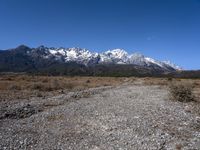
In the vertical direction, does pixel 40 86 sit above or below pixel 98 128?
above

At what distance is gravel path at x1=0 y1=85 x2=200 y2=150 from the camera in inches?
633

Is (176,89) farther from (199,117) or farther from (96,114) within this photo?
(96,114)

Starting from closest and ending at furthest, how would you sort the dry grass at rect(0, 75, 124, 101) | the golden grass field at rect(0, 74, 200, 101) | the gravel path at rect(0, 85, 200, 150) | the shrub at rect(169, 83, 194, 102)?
the gravel path at rect(0, 85, 200, 150) → the shrub at rect(169, 83, 194, 102) → the dry grass at rect(0, 75, 124, 101) → the golden grass field at rect(0, 74, 200, 101)

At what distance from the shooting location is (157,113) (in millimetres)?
25953

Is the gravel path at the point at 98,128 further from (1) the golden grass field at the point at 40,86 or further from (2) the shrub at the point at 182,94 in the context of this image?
(1) the golden grass field at the point at 40,86

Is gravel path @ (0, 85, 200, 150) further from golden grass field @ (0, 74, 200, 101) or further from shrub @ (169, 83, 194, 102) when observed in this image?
golden grass field @ (0, 74, 200, 101)

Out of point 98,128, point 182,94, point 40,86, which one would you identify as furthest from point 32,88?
point 98,128

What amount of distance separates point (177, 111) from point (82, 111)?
9.41m

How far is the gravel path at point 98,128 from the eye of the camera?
16078mm

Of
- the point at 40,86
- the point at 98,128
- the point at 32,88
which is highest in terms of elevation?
the point at 40,86

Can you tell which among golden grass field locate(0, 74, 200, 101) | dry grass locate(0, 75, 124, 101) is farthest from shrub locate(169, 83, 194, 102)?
dry grass locate(0, 75, 124, 101)

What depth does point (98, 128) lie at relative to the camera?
65.7 feet

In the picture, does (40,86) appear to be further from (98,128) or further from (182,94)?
(98,128)

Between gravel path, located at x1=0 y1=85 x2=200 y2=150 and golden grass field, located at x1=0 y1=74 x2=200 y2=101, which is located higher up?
golden grass field, located at x1=0 y1=74 x2=200 y2=101
